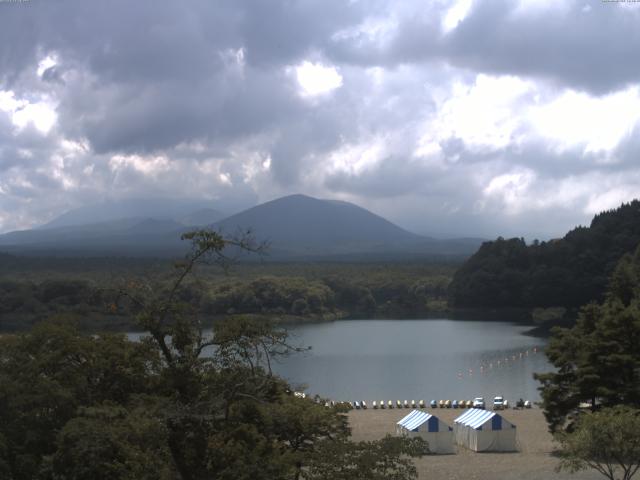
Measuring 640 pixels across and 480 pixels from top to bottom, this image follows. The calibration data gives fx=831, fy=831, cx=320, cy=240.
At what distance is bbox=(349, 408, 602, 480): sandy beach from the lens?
16812mm

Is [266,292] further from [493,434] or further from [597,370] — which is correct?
[597,370]

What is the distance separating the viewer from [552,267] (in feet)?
222

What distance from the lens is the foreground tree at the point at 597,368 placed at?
18.1 meters

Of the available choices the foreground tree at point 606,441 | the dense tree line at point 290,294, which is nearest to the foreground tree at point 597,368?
the foreground tree at point 606,441

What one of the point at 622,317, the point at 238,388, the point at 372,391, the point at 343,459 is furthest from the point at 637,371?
the point at 372,391

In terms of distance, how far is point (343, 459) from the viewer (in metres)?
8.80

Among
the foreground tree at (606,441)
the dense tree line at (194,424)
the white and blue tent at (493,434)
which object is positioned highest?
the dense tree line at (194,424)

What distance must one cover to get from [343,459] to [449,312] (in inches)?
2518

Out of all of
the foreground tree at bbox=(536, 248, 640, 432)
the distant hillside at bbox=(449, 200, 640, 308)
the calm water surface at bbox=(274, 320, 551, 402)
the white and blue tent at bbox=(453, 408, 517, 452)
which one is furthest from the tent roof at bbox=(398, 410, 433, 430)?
the distant hillside at bbox=(449, 200, 640, 308)

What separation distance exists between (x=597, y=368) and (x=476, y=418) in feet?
10.9

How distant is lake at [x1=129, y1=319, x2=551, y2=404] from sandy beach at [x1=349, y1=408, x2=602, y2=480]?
3.28 meters

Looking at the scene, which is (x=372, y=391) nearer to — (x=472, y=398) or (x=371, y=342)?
(x=472, y=398)

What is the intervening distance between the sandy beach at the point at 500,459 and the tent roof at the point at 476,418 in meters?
0.64

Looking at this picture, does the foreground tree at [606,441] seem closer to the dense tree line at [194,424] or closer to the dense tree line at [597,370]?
the dense tree line at [597,370]
